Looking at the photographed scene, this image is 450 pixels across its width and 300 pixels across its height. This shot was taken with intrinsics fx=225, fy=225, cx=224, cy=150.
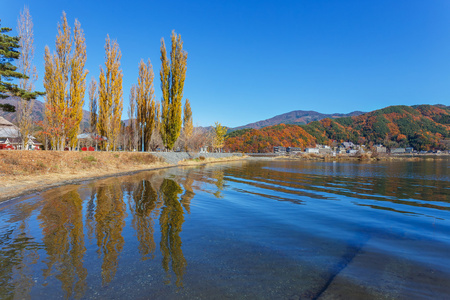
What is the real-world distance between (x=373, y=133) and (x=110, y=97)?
165m

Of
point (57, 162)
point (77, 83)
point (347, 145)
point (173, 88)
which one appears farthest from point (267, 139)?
point (57, 162)

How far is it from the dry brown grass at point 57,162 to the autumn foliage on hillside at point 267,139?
87.2 meters

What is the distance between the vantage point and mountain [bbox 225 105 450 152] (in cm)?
12800

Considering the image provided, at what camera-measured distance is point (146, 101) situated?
1375 inches

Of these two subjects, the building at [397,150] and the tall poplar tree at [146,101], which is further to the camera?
the building at [397,150]

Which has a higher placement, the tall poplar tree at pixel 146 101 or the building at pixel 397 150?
the tall poplar tree at pixel 146 101

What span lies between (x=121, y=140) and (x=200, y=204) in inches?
1355

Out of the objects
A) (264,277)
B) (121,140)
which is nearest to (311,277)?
(264,277)

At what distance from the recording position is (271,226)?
661cm

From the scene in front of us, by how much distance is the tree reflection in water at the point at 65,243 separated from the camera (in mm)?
3420

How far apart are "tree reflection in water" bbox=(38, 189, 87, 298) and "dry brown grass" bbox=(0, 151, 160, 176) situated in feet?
27.1

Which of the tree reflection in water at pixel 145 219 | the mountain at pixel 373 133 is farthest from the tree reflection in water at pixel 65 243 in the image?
the mountain at pixel 373 133

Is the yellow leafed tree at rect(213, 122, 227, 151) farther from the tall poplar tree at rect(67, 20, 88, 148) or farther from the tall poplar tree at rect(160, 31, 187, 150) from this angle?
the tall poplar tree at rect(67, 20, 88, 148)

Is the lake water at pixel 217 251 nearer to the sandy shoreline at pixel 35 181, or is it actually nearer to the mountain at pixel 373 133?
the sandy shoreline at pixel 35 181
